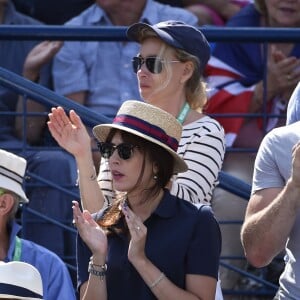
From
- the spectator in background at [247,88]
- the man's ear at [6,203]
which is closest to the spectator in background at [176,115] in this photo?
the man's ear at [6,203]

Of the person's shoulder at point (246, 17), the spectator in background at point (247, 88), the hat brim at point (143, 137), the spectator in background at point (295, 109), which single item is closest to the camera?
the hat brim at point (143, 137)

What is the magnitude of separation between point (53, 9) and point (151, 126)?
3.41 meters

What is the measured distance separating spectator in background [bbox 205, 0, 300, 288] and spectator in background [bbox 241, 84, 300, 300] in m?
1.73

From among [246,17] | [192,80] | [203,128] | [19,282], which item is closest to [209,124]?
[203,128]

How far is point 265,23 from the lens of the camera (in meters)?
7.48

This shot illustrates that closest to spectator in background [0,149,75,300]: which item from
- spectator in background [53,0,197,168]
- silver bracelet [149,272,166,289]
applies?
silver bracelet [149,272,166,289]

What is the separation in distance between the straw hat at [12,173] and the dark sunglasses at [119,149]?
35.7 inches

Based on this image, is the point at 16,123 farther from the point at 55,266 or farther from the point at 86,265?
the point at 86,265

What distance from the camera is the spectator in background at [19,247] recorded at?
5.48 metres

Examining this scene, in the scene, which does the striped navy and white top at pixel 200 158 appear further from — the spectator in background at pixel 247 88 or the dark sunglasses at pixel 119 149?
the spectator in background at pixel 247 88

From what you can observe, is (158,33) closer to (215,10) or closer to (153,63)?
(153,63)

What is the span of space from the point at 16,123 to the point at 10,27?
2.26ft

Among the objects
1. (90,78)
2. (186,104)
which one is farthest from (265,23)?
(186,104)

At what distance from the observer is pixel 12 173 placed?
5656mm
